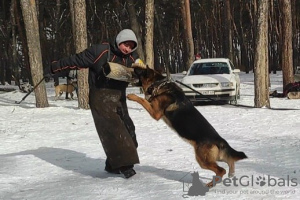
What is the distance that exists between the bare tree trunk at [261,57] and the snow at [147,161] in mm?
713

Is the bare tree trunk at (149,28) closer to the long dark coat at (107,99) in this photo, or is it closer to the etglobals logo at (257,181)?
the long dark coat at (107,99)

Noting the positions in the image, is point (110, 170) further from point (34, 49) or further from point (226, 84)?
point (34, 49)

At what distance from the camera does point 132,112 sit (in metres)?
12.2

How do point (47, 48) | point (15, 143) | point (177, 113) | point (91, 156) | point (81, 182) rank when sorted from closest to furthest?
point (177, 113) < point (81, 182) < point (91, 156) < point (15, 143) < point (47, 48)

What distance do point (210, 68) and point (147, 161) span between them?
9279mm

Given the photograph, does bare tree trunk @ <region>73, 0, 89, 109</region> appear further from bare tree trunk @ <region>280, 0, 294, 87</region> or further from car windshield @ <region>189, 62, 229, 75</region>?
bare tree trunk @ <region>280, 0, 294, 87</region>

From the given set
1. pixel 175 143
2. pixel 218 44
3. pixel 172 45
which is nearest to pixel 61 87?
pixel 175 143

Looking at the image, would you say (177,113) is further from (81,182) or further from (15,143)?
(15,143)

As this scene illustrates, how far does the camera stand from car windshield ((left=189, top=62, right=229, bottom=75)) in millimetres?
14652

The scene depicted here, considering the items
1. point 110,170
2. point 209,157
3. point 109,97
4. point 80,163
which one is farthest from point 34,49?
point 209,157

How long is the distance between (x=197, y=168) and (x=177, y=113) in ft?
3.96

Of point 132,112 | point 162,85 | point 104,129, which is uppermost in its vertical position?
point 162,85

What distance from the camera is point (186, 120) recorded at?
450cm

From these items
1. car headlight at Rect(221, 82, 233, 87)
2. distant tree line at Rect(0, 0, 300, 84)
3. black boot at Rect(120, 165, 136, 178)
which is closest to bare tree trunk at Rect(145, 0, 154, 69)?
car headlight at Rect(221, 82, 233, 87)
